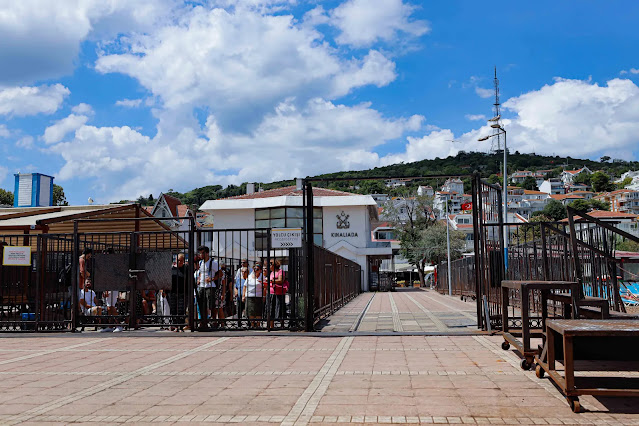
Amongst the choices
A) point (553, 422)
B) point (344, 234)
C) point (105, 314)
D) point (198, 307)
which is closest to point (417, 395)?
point (553, 422)

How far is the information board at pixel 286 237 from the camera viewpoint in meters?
11.3

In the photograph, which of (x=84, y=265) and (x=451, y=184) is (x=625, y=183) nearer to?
(x=451, y=184)

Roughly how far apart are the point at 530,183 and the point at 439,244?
469 feet

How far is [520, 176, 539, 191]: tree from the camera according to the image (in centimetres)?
19257

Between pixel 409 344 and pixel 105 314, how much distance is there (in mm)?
7220

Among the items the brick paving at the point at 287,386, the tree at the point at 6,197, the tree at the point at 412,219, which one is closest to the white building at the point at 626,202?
the tree at the point at 412,219

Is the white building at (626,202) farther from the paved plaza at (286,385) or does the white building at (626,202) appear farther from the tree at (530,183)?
the paved plaza at (286,385)

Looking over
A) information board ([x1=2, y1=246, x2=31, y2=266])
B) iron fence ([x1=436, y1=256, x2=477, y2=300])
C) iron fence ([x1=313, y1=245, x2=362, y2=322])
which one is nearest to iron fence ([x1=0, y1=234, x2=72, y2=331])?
information board ([x1=2, y1=246, x2=31, y2=266])

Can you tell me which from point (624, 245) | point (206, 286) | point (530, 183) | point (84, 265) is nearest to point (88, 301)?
point (84, 265)

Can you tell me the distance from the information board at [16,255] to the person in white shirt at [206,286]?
3.73m

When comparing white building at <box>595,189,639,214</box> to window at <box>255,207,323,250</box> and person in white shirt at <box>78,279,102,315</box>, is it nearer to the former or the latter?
window at <box>255,207,323,250</box>

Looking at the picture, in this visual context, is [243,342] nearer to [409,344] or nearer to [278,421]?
[409,344]

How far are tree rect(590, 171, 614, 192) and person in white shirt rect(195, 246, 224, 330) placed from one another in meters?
199

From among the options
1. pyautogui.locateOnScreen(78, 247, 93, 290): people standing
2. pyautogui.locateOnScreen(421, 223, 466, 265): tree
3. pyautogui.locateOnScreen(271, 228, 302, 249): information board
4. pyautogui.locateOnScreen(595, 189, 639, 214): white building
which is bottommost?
pyautogui.locateOnScreen(78, 247, 93, 290): people standing
